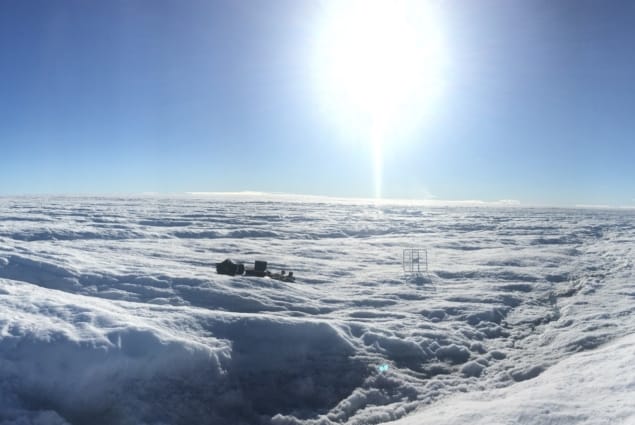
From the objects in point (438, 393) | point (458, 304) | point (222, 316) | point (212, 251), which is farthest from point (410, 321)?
point (212, 251)

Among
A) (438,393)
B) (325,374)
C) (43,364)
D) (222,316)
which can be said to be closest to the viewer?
(43,364)

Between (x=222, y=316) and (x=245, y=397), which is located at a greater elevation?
(x=222, y=316)

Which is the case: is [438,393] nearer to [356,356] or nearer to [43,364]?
[356,356]

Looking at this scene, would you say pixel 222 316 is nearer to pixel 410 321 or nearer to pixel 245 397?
pixel 245 397

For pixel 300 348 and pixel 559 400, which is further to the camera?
pixel 300 348

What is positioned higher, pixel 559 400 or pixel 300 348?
pixel 559 400

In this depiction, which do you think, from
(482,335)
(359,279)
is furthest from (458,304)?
(359,279)

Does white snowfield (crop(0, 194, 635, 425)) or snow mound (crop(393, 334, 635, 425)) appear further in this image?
white snowfield (crop(0, 194, 635, 425))

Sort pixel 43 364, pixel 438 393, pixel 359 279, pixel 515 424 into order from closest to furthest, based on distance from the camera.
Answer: pixel 515 424
pixel 43 364
pixel 438 393
pixel 359 279

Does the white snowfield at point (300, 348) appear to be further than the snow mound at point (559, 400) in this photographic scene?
Yes

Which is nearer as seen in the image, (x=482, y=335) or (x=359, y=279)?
(x=482, y=335)
